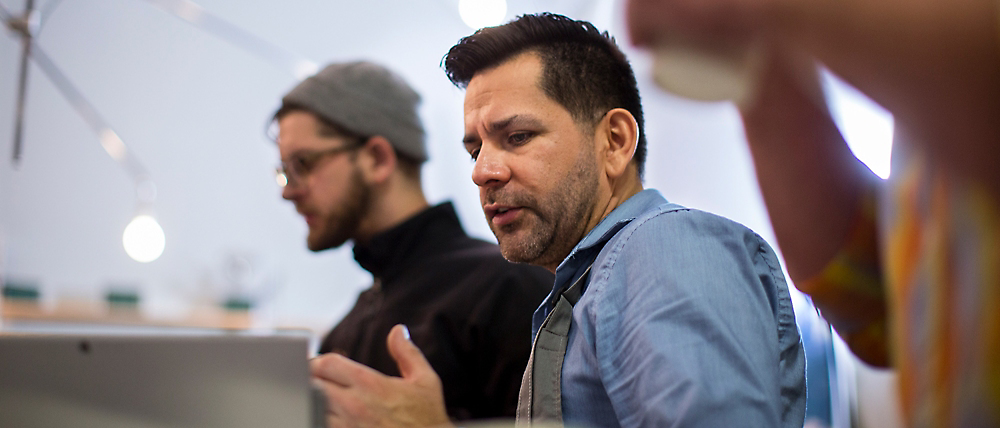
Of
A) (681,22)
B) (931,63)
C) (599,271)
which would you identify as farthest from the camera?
(599,271)

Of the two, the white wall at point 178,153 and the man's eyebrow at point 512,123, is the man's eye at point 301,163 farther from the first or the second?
the white wall at point 178,153

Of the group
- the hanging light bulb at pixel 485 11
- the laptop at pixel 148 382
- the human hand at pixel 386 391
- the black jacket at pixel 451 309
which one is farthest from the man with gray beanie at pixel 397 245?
the laptop at pixel 148 382

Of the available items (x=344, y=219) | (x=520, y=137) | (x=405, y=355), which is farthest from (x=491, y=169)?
(x=344, y=219)

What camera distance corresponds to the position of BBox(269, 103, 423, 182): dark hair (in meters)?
1.71

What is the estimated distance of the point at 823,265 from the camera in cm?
62

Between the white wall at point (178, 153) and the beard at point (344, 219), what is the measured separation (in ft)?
3.85

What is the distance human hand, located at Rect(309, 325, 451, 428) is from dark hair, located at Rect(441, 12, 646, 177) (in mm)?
438

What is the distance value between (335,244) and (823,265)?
1220 millimetres

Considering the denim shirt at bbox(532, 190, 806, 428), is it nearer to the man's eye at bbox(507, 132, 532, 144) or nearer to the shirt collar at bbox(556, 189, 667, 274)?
the shirt collar at bbox(556, 189, 667, 274)

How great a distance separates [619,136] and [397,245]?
0.71 m

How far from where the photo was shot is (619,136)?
104 cm

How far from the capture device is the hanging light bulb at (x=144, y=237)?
8.39ft

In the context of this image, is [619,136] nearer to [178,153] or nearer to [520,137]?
[520,137]

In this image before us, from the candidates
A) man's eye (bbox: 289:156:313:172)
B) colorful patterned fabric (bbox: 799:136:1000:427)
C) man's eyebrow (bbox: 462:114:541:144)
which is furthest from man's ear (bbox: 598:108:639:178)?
man's eye (bbox: 289:156:313:172)
